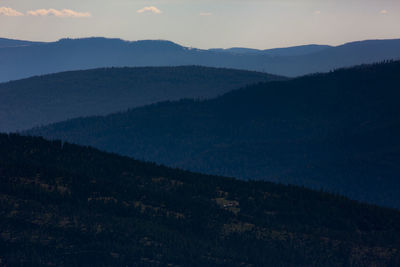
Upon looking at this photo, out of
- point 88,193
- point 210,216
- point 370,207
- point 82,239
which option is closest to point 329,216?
point 370,207

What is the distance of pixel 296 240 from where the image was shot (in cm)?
10038

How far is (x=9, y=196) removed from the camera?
94.9m

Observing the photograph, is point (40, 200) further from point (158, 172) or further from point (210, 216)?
point (158, 172)

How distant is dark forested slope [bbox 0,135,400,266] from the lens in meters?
80.9

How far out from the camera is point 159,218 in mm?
98688

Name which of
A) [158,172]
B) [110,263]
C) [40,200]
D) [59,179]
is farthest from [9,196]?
[158,172]

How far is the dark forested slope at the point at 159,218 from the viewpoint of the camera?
80.9 meters

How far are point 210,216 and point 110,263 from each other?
32228mm

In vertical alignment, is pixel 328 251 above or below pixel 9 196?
below

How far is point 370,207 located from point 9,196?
7503 cm

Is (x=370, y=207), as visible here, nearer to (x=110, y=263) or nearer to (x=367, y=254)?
(x=367, y=254)

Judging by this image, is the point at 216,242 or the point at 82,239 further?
the point at 216,242

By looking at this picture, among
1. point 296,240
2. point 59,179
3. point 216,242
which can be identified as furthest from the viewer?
point 59,179

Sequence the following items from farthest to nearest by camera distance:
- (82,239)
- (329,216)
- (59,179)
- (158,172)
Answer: (158,172)
(329,216)
(59,179)
(82,239)
